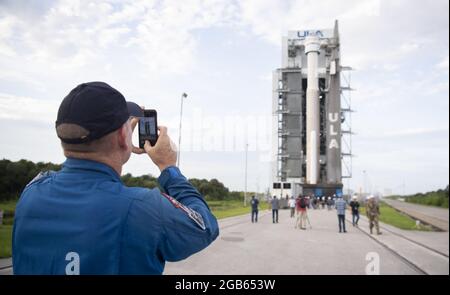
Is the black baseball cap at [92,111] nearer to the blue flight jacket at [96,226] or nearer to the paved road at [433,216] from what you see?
the blue flight jacket at [96,226]

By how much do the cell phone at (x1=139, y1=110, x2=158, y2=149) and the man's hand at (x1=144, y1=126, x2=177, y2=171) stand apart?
2 cm

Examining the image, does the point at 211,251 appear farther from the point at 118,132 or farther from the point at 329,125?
the point at 329,125

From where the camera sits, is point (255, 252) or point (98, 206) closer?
point (98, 206)

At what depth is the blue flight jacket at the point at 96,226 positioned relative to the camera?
1305 millimetres

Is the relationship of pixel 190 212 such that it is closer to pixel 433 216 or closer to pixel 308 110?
pixel 433 216

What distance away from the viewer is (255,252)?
10.2 metres

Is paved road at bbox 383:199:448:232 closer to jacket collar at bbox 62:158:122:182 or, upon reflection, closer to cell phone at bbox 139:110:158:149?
cell phone at bbox 139:110:158:149

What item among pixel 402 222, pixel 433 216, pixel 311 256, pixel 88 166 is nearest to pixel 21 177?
pixel 88 166

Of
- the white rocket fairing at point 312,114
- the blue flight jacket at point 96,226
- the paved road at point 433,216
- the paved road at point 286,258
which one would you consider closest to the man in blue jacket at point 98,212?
the blue flight jacket at point 96,226

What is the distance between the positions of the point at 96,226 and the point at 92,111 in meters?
0.43

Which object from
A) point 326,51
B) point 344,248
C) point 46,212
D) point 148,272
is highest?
point 326,51

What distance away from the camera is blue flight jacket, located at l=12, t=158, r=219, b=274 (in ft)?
4.28
